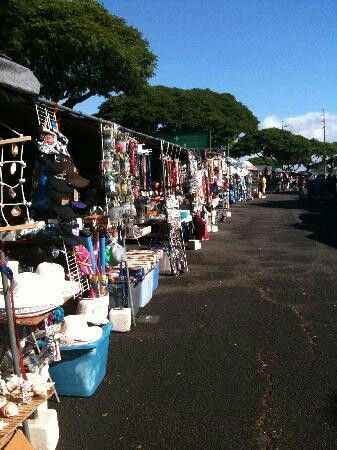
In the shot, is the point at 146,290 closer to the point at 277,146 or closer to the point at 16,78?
the point at 16,78

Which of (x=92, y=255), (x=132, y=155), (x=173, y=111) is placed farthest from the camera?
(x=173, y=111)

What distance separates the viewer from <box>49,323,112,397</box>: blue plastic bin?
423 centimetres

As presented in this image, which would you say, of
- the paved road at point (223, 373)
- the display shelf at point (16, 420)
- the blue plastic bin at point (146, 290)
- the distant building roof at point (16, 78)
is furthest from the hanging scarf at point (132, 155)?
the display shelf at point (16, 420)

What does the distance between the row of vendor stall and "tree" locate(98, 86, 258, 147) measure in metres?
26.8

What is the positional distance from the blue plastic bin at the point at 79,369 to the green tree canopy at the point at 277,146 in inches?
2485

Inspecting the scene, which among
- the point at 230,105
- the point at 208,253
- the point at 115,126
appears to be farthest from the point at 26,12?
the point at 230,105

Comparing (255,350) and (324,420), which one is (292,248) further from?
(324,420)

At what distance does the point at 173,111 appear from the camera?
134ft

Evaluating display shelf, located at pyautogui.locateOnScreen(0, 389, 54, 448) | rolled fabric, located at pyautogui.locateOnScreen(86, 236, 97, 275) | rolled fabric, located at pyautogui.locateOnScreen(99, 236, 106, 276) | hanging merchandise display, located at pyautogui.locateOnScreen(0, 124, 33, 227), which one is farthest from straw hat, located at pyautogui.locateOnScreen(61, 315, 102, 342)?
rolled fabric, located at pyautogui.locateOnScreen(99, 236, 106, 276)

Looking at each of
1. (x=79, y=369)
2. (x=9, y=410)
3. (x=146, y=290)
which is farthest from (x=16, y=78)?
(x=146, y=290)

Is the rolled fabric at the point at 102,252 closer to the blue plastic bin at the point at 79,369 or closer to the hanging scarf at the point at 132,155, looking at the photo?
the blue plastic bin at the point at 79,369

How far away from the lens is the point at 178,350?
5562 mm

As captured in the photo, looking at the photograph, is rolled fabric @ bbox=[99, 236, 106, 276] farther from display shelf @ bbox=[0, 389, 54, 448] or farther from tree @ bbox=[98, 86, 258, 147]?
tree @ bbox=[98, 86, 258, 147]

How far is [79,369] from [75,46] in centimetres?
2103
